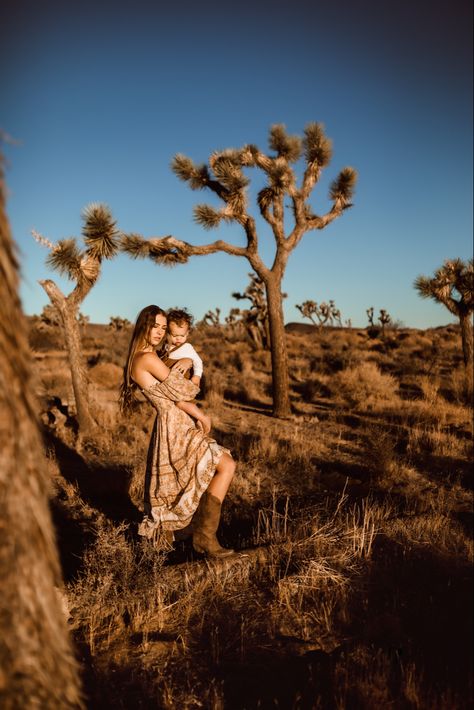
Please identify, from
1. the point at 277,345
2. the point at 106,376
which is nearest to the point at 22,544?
the point at 277,345

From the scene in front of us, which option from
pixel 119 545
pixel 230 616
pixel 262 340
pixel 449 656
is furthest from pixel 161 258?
pixel 262 340

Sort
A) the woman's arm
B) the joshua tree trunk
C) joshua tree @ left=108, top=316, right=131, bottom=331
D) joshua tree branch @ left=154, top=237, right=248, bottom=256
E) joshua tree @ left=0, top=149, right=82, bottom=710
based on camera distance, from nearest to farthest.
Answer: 1. joshua tree @ left=0, top=149, right=82, bottom=710
2. the woman's arm
3. the joshua tree trunk
4. joshua tree branch @ left=154, top=237, right=248, bottom=256
5. joshua tree @ left=108, top=316, right=131, bottom=331

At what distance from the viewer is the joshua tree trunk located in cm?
775

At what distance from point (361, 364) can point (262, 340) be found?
22.0ft

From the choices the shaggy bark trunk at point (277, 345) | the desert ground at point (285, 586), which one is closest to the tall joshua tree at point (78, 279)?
the desert ground at point (285, 586)

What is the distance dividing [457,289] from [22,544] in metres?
15.4

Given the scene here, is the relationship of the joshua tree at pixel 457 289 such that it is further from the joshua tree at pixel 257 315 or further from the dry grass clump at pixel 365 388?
the joshua tree at pixel 257 315

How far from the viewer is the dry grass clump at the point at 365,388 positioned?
10.4 metres

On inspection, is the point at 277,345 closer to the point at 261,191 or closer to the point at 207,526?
the point at 261,191

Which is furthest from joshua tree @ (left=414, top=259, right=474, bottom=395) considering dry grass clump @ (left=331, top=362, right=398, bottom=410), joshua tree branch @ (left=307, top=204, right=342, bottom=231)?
joshua tree branch @ (left=307, top=204, right=342, bottom=231)

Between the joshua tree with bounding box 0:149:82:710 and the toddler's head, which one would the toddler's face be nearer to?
the toddler's head

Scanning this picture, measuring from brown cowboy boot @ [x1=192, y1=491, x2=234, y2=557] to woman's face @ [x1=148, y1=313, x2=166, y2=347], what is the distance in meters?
1.25

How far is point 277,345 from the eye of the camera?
30.8 feet

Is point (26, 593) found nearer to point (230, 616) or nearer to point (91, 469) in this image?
point (230, 616)
